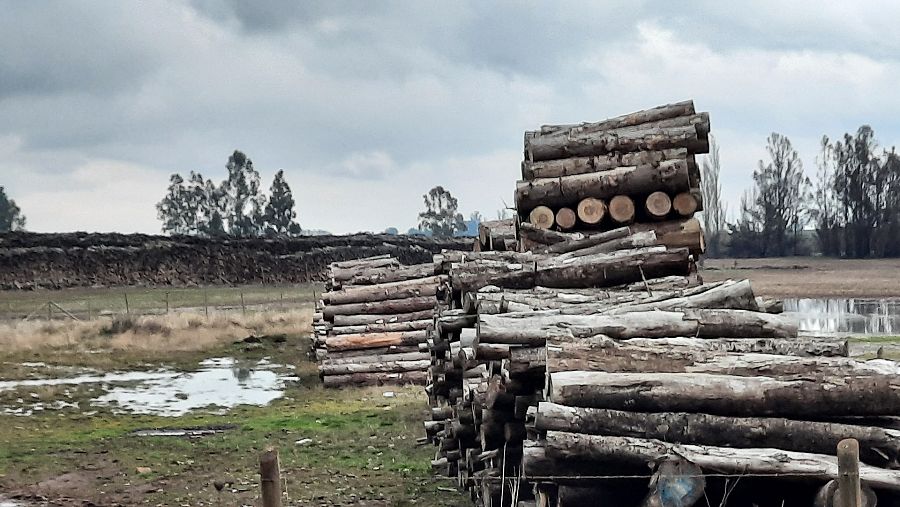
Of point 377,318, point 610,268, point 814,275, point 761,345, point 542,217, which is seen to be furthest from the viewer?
point 814,275

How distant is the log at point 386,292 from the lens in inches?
724

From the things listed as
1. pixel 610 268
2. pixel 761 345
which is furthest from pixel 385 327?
pixel 761 345

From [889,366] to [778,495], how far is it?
1050 mm

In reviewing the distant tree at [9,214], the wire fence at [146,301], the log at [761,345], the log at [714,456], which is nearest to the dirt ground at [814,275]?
the wire fence at [146,301]

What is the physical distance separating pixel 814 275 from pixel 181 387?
38.7m

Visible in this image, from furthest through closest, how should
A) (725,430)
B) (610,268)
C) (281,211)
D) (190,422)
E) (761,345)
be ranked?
1. (281,211)
2. (190,422)
3. (610,268)
4. (761,345)
5. (725,430)

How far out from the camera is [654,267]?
9672 mm

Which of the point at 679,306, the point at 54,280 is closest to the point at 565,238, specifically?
the point at 679,306

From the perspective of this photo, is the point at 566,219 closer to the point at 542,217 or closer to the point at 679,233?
the point at 542,217

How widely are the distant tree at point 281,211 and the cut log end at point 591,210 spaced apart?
68417 mm

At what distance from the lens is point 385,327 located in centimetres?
1783

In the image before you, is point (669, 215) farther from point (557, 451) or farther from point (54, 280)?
point (54, 280)

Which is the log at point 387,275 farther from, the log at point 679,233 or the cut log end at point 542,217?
the log at point 679,233

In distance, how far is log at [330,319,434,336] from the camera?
17656mm
